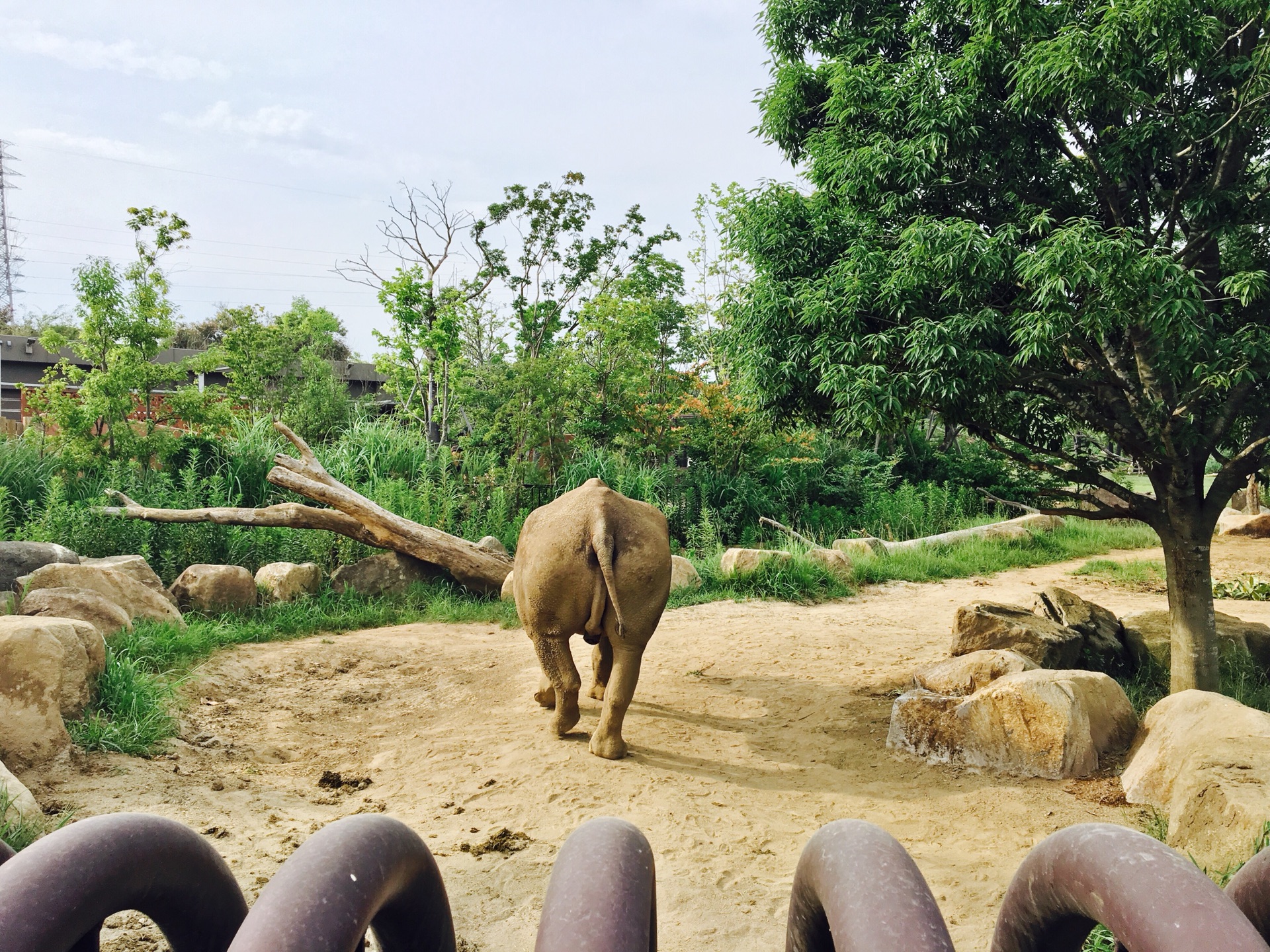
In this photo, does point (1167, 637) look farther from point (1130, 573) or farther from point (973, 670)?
point (1130, 573)

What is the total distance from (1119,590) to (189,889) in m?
11.6

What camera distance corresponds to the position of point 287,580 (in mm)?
8883

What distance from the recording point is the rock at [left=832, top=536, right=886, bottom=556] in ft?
39.2

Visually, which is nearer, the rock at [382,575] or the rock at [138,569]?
the rock at [138,569]

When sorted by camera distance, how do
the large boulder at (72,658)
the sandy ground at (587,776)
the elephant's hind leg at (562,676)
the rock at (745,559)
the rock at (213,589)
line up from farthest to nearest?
1. the rock at (745,559)
2. the rock at (213,589)
3. the elephant's hind leg at (562,676)
4. the large boulder at (72,658)
5. the sandy ground at (587,776)

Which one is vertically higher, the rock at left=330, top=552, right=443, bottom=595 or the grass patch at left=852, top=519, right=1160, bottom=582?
the grass patch at left=852, top=519, right=1160, bottom=582

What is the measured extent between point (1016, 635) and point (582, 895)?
6.09 m

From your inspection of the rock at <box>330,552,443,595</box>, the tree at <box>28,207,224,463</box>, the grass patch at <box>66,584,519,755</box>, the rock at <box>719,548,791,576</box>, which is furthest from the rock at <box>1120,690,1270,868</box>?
the tree at <box>28,207,224,463</box>

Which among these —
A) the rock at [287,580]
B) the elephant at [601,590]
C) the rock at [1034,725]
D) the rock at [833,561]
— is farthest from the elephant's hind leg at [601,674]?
the rock at [833,561]

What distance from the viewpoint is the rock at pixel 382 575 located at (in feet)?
31.4

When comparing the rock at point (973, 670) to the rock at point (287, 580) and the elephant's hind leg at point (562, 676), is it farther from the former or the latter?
the rock at point (287, 580)

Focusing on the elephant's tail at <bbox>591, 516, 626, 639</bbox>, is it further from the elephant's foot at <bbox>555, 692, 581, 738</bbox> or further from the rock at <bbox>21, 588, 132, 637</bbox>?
the rock at <bbox>21, 588, 132, 637</bbox>

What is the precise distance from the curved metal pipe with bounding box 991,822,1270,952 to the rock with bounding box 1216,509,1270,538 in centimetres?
1633

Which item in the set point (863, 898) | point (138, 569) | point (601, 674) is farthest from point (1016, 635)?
point (138, 569)
